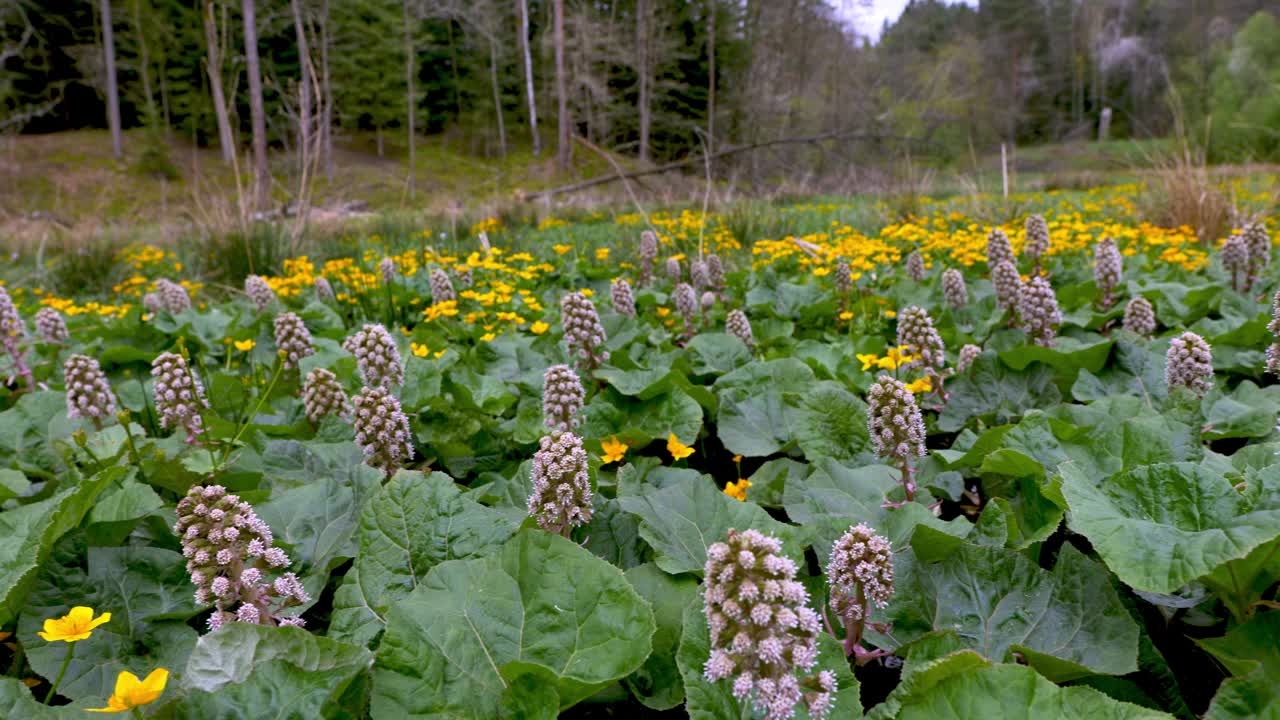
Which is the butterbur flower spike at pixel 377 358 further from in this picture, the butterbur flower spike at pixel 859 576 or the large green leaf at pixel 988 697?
the large green leaf at pixel 988 697

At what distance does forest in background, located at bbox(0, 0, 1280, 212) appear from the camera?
25.1m

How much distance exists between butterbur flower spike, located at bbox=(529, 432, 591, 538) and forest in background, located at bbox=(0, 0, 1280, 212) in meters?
7.85

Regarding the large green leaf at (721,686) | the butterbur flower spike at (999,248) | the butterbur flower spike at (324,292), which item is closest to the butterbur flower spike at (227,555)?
the large green leaf at (721,686)

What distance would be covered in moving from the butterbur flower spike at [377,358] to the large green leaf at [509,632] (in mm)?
1480

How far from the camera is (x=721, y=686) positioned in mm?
1143

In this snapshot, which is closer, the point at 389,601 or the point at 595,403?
the point at 389,601

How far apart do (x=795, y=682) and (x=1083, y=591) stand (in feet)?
2.22

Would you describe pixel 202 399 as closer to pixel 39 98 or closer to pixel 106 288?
pixel 106 288

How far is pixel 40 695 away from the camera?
1529 millimetres

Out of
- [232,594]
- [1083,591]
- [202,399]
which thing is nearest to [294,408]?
[202,399]

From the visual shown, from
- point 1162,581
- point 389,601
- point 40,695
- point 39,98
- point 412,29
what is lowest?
point 40,695

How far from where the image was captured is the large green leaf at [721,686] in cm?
111

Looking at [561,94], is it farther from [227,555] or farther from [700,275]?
[227,555]

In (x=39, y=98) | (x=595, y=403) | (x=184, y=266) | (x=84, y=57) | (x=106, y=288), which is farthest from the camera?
(x=39, y=98)
